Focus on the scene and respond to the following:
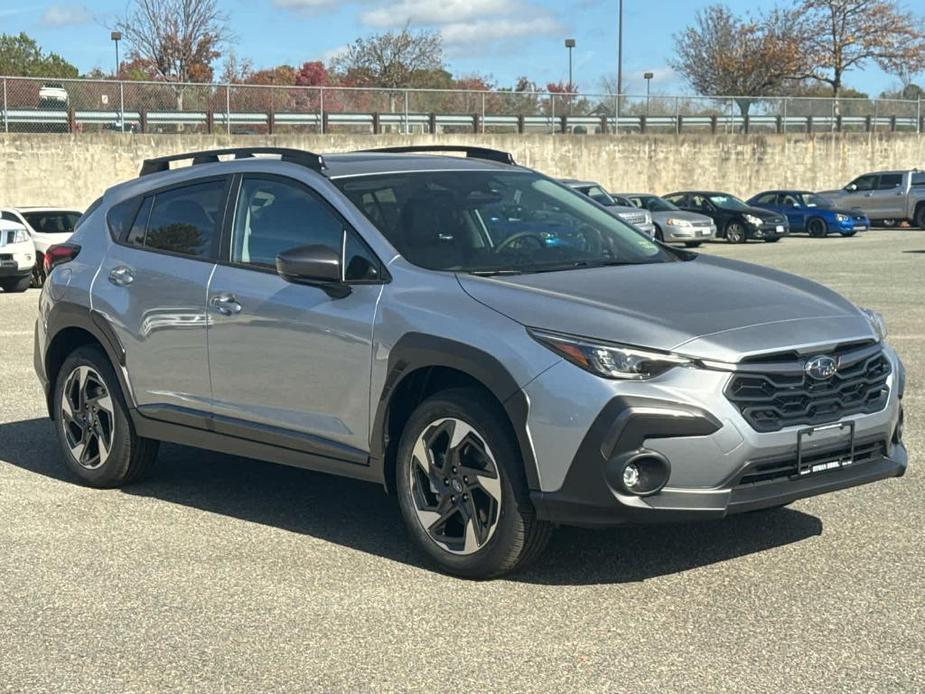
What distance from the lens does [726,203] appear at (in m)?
38.3

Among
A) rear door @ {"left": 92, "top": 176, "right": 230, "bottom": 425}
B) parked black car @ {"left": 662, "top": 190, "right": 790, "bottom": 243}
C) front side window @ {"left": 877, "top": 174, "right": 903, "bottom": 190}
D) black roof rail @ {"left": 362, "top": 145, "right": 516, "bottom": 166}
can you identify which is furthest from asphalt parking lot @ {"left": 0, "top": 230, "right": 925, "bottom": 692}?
front side window @ {"left": 877, "top": 174, "right": 903, "bottom": 190}

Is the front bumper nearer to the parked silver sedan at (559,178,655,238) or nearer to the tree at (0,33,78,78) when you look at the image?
the parked silver sedan at (559,178,655,238)

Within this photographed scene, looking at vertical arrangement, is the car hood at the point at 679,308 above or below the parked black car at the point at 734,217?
above

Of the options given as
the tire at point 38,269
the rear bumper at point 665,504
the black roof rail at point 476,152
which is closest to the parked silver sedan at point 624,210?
the tire at point 38,269

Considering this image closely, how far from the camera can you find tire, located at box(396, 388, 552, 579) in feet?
17.3

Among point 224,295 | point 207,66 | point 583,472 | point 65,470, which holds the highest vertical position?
point 207,66

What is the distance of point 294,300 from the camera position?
6.14 metres

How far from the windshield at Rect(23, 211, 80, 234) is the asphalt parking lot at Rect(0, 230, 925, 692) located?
17.9m

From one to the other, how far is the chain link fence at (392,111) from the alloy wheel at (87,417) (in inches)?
1095

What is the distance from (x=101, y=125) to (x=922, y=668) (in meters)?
33.5

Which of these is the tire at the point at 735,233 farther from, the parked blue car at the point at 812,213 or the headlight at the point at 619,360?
the headlight at the point at 619,360

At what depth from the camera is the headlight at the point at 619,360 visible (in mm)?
4992

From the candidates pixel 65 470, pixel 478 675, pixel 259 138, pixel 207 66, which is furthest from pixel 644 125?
pixel 478 675

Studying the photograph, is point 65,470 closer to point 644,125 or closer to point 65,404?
point 65,404
